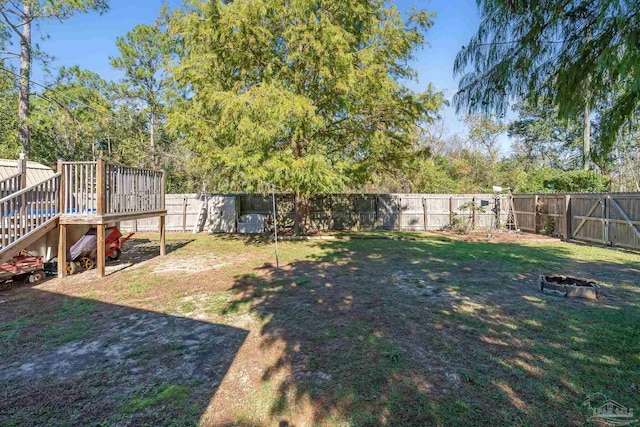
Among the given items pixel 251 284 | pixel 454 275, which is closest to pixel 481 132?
pixel 454 275

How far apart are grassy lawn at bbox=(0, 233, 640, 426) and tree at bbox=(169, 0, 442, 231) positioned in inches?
137

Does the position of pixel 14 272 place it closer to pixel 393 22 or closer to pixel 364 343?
pixel 364 343

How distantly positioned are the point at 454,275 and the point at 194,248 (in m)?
6.95

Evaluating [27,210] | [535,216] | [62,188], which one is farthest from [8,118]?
[535,216]

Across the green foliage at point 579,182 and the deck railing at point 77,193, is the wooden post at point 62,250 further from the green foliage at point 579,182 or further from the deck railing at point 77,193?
the green foliage at point 579,182

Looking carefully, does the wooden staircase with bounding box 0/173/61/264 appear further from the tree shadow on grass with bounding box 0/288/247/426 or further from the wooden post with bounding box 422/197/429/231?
the wooden post with bounding box 422/197/429/231

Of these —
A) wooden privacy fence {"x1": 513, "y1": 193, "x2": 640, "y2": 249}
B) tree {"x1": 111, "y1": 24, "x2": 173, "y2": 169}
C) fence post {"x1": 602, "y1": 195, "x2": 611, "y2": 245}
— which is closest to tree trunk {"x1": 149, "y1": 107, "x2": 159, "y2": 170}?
tree {"x1": 111, "y1": 24, "x2": 173, "y2": 169}

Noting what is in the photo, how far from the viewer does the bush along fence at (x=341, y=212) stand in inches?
519

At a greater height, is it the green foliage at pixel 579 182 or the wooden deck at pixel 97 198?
the green foliage at pixel 579 182

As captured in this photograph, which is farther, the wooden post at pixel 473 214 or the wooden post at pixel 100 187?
the wooden post at pixel 473 214

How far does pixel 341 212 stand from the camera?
1377cm

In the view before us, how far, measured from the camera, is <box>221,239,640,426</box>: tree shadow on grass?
84.2 inches

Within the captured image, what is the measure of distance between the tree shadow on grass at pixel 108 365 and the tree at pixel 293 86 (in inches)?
183

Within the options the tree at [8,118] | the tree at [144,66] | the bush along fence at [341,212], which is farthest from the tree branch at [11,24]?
the bush along fence at [341,212]
